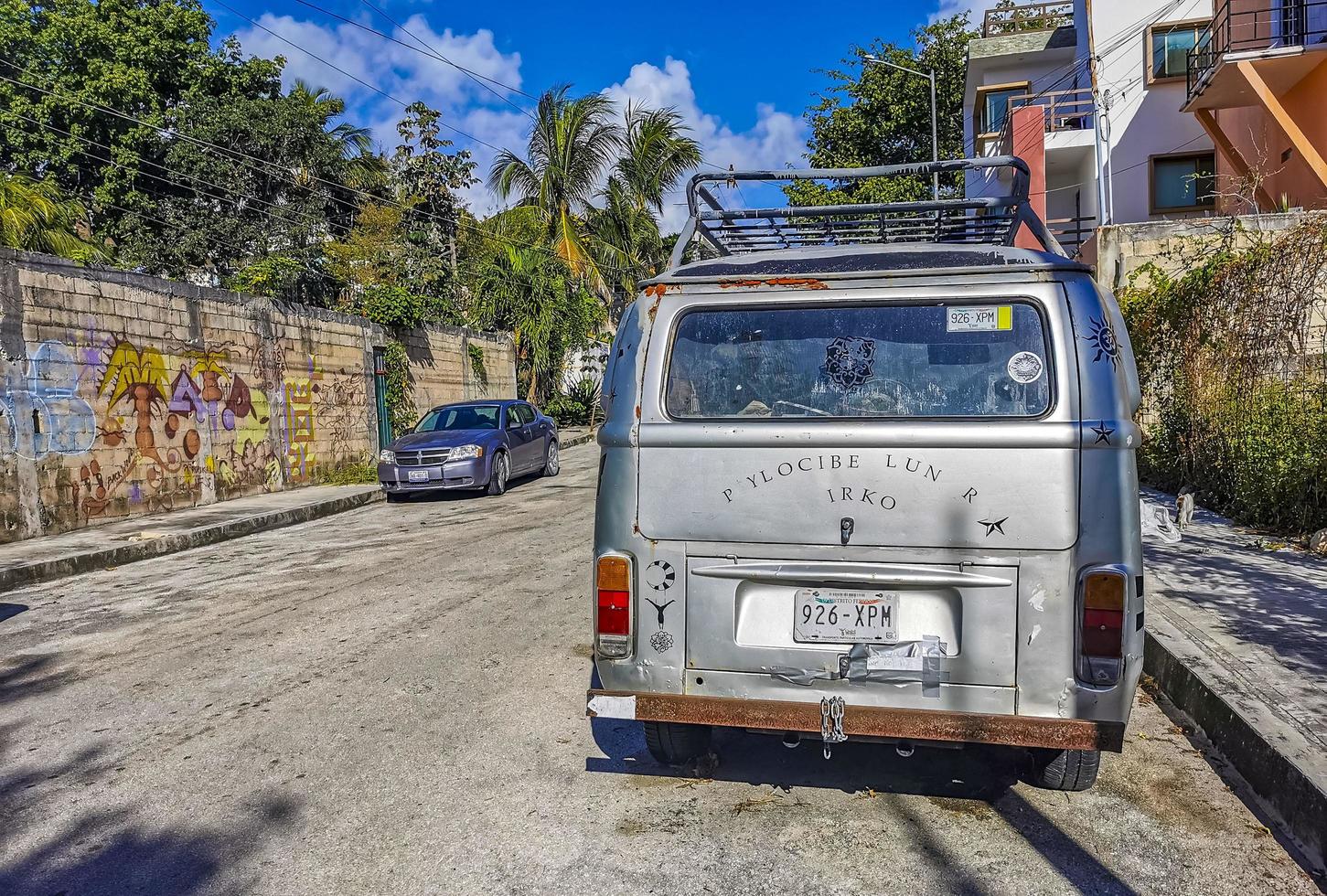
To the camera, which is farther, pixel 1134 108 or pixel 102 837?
pixel 1134 108

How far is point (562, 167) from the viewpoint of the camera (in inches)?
1218

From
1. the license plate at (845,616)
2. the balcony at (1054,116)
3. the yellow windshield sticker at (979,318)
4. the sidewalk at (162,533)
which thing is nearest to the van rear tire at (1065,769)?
the license plate at (845,616)

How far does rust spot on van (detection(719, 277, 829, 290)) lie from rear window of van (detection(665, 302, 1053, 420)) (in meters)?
0.08

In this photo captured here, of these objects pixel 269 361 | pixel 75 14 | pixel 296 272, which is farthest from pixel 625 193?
pixel 269 361

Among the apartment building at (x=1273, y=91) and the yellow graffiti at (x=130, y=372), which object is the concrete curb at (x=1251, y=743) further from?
the apartment building at (x=1273, y=91)

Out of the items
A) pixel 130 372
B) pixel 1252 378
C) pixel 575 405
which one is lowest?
pixel 575 405

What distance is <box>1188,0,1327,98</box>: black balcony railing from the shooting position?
18.4m

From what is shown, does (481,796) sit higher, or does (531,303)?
(531,303)

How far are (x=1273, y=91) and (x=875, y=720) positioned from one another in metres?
21.1

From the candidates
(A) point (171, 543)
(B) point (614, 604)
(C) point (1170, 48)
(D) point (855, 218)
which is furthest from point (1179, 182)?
(B) point (614, 604)

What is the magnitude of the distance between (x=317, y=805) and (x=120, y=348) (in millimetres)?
11115

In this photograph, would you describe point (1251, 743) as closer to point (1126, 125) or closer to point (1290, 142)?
point (1290, 142)

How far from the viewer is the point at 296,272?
2392 centimetres

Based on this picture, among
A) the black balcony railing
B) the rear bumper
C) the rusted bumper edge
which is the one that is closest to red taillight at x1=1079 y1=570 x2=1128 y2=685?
the rusted bumper edge
